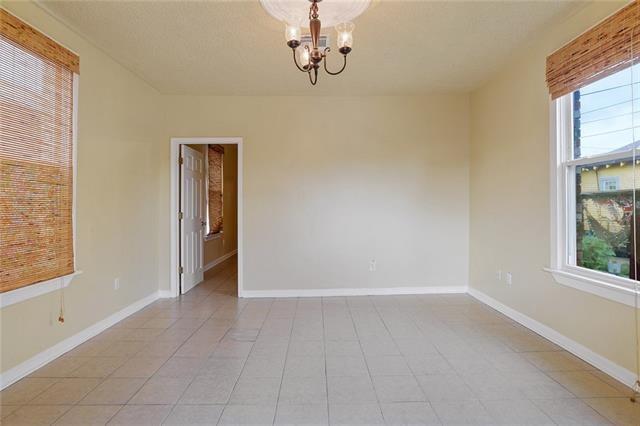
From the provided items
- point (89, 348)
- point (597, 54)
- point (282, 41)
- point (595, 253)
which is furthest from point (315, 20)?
point (89, 348)

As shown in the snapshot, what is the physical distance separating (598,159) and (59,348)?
433 centimetres

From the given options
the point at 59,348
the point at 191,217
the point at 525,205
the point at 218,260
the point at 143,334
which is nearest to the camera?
the point at 59,348

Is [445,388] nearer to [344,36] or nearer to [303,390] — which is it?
[303,390]

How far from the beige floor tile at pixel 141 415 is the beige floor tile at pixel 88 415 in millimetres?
51

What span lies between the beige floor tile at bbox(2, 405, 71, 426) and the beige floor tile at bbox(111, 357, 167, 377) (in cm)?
38

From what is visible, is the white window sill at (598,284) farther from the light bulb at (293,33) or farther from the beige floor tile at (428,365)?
the light bulb at (293,33)

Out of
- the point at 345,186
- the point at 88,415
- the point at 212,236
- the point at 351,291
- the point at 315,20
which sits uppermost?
the point at 315,20

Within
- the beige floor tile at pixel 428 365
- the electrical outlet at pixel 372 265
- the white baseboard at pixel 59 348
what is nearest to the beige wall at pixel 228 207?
the white baseboard at pixel 59 348

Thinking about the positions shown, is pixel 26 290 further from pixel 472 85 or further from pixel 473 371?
pixel 472 85

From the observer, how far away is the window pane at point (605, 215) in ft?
6.90

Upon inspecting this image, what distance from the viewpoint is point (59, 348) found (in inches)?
96.3

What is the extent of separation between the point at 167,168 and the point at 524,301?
170 inches

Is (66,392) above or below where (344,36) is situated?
below

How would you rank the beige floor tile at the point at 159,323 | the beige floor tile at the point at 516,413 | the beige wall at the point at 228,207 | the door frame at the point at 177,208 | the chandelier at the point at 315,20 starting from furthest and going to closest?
the beige wall at the point at 228,207 < the door frame at the point at 177,208 < the beige floor tile at the point at 159,323 < the chandelier at the point at 315,20 < the beige floor tile at the point at 516,413
